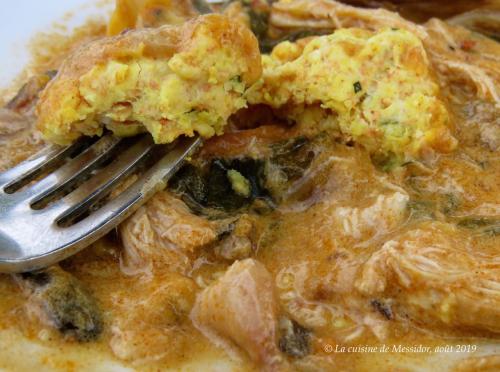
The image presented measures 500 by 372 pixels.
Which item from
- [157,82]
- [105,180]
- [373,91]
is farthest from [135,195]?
[373,91]

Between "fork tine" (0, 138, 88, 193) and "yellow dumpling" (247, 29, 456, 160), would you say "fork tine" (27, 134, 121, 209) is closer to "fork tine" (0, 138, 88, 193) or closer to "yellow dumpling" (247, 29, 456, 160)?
"fork tine" (0, 138, 88, 193)

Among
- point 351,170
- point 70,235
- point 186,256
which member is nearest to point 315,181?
point 351,170

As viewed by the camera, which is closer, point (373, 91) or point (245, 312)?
point (245, 312)

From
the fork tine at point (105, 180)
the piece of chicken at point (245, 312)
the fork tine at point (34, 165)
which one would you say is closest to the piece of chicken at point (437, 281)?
the piece of chicken at point (245, 312)

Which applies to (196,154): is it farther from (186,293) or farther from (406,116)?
(406,116)

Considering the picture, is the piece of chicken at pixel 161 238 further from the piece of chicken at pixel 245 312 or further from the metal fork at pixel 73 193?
the piece of chicken at pixel 245 312

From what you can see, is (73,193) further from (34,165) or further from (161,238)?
(161,238)
